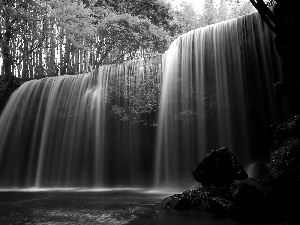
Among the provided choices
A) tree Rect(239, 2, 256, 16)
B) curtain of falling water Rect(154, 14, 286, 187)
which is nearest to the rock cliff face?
curtain of falling water Rect(154, 14, 286, 187)

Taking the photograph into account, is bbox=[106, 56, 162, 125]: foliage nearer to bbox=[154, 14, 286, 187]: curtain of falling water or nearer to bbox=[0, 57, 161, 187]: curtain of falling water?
bbox=[0, 57, 161, 187]: curtain of falling water

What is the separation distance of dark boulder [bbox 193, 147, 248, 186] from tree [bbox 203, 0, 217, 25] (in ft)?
96.7

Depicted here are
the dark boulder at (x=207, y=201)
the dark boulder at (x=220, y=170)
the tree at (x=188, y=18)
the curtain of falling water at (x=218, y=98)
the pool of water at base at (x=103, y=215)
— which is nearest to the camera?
the pool of water at base at (x=103, y=215)

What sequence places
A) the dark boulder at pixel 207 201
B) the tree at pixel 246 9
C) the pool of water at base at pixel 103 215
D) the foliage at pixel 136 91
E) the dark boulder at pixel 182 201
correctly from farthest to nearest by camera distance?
the tree at pixel 246 9, the foliage at pixel 136 91, the dark boulder at pixel 182 201, the dark boulder at pixel 207 201, the pool of water at base at pixel 103 215

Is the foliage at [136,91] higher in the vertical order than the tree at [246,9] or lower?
lower

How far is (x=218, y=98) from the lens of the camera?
12172 millimetres

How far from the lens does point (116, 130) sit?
13906mm

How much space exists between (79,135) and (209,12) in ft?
94.1

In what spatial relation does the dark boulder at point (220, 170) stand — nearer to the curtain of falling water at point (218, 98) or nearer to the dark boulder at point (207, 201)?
the dark boulder at point (207, 201)

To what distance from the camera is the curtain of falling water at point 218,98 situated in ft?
36.5

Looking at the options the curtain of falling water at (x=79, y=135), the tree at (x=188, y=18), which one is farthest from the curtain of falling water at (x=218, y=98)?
the tree at (x=188, y=18)

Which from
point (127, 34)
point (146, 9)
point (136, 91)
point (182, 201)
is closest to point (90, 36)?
point (127, 34)

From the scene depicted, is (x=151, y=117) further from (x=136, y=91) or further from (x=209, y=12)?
(x=209, y=12)

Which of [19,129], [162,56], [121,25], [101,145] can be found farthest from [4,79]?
[162,56]
